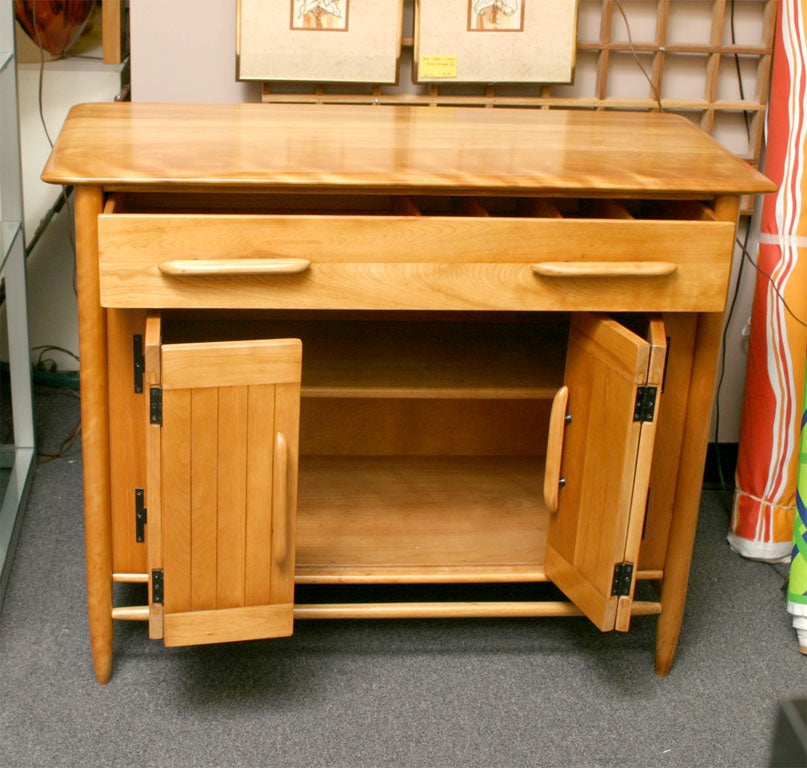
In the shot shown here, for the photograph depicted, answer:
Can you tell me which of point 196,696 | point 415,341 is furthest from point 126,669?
point 415,341

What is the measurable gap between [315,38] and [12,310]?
0.83m

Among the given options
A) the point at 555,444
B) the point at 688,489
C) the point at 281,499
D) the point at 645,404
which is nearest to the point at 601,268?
the point at 645,404

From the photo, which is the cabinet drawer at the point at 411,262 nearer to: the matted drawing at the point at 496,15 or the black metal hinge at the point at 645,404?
the black metal hinge at the point at 645,404

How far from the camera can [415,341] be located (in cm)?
209

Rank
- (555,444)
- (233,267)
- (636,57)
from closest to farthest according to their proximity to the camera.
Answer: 1. (233,267)
2. (555,444)
3. (636,57)

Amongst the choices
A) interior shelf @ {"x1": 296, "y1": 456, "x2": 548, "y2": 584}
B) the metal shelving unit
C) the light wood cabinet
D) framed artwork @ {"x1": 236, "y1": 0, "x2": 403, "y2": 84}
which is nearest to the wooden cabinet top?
the light wood cabinet

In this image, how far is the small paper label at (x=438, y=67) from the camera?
2.17 metres

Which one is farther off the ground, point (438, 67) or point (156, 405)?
point (438, 67)

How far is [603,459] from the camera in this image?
1.70 meters

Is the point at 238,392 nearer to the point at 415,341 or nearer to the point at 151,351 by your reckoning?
the point at 151,351

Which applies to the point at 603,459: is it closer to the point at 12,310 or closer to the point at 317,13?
the point at 317,13

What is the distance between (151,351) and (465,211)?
0.74 m

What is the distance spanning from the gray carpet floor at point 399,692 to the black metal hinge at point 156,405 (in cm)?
50

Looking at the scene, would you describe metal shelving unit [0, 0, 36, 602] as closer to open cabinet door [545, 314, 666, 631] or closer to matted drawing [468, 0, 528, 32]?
matted drawing [468, 0, 528, 32]
